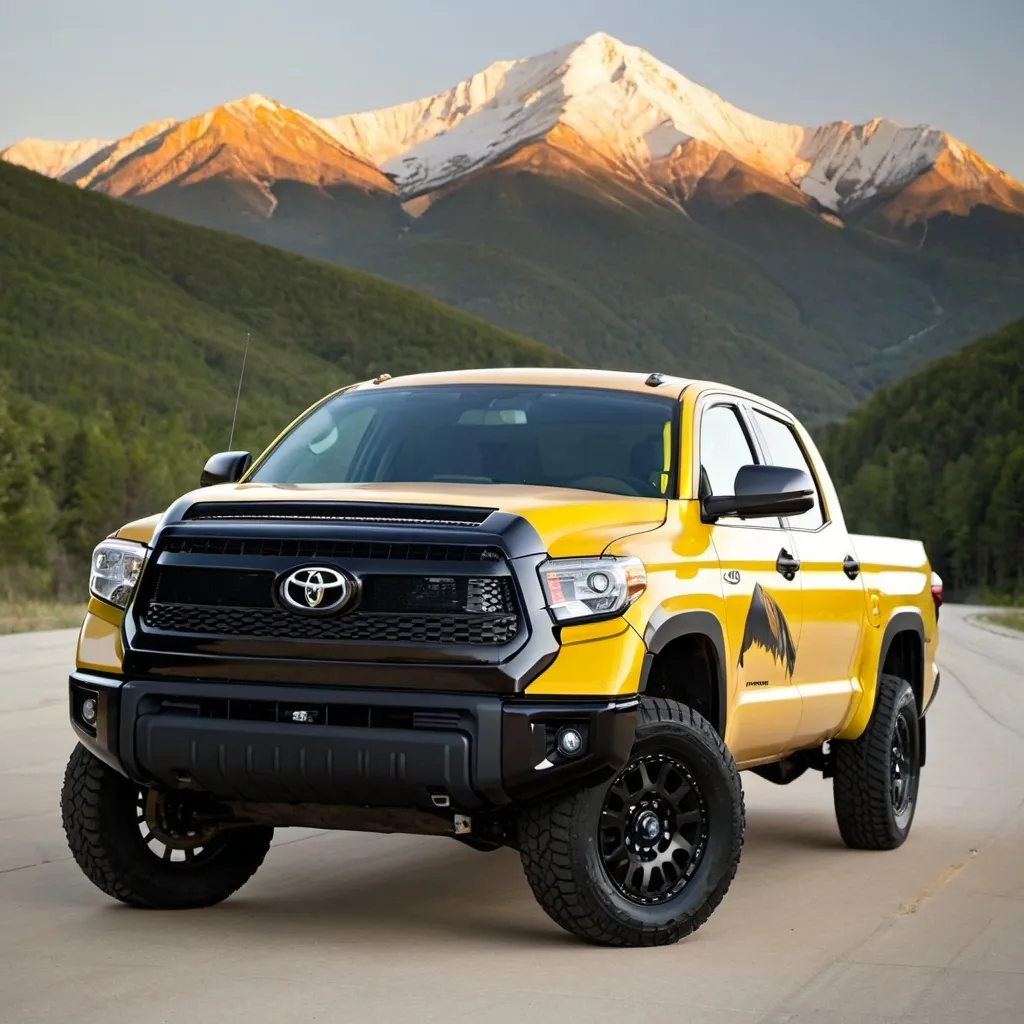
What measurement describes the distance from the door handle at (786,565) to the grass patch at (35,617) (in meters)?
20.3

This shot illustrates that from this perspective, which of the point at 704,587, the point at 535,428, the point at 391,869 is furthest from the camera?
the point at 391,869

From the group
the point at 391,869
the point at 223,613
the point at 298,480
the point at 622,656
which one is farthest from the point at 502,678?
the point at 391,869

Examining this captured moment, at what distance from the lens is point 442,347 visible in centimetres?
16112

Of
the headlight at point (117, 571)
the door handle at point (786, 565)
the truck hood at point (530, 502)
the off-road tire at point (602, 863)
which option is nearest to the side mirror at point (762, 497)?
the truck hood at point (530, 502)

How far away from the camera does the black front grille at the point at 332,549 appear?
6.17 m

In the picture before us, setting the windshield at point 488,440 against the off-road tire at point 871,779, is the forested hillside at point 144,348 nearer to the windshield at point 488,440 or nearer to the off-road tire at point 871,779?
the off-road tire at point 871,779

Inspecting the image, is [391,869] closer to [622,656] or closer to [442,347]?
[622,656]

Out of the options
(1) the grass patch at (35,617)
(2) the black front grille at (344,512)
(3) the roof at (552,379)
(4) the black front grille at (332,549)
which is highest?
(3) the roof at (552,379)

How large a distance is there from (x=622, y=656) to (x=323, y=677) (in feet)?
3.09

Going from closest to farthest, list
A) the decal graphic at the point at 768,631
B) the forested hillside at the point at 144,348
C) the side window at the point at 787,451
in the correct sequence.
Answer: the decal graphic at the point at 768,631 < the side window at the point at 787,451 < the forested hillside at the point at 144,348

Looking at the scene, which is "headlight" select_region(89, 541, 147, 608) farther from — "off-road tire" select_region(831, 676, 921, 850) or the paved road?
"off-road tire" select_region(831, 676, 921, 850)

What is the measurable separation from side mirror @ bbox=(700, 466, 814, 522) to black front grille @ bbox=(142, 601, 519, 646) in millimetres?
1360

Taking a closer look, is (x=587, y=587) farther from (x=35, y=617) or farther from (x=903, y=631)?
(x=35, y=617)

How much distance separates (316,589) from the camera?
20.4 feet
